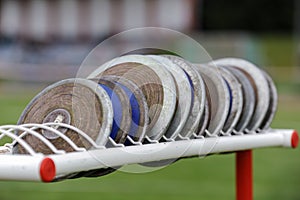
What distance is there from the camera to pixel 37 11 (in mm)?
35281

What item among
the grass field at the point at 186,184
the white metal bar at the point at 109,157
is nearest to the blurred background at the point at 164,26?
the grass field at the point at 186,184

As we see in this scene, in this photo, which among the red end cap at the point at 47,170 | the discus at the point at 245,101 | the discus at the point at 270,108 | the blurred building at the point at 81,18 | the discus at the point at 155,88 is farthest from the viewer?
the blurred building at the point at 81,18

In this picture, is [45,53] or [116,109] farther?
[45,53]

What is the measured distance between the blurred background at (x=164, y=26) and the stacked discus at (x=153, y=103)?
16.0 feet

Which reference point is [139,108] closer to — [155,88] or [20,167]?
[155,88]

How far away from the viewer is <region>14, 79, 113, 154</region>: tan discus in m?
2.35

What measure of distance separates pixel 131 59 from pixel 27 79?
77.1 feet

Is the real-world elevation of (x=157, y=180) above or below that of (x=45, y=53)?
above

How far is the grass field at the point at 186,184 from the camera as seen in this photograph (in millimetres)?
8969

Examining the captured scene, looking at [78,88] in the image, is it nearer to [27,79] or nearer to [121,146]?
[121,146]

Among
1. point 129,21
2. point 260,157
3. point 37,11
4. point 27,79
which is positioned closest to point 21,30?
point 37,11

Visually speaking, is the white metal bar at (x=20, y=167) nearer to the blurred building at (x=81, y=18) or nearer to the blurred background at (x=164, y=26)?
the blurred background at (x=164, y=26)

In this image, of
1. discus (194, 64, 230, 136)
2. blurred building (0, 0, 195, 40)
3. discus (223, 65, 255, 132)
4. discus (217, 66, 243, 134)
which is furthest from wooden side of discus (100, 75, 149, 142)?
blurred building (0, 0, 195, 40)

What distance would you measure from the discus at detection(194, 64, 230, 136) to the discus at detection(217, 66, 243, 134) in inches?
1.7
